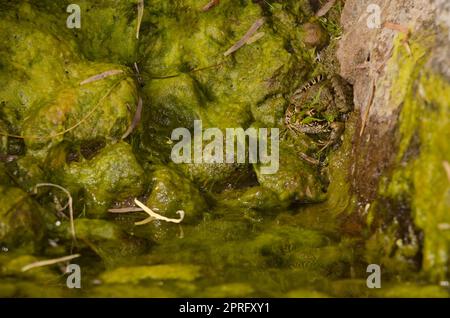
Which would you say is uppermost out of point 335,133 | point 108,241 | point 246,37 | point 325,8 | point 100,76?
point 325,8

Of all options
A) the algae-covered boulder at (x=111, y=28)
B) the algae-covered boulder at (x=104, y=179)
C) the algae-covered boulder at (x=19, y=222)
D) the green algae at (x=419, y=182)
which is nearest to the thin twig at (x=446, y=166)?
the green algae at (x=419, y=182)

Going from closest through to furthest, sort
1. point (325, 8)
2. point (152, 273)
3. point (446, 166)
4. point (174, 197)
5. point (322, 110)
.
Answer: point (446, 166) < point (152, 273) < point (174, 197) < point (322, 110) < point (325, 8)

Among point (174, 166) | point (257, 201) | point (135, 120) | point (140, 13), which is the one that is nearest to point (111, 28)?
point (140, 13)

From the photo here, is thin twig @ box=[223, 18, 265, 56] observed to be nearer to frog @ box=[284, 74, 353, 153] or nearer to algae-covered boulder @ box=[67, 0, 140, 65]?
frog @ box=[284, 74, 353, 153]

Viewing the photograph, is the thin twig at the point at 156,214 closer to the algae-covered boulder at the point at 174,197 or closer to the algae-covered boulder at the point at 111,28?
the algae-covered boulder at the point at 174,197

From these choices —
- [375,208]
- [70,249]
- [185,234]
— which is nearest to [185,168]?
[185,234]

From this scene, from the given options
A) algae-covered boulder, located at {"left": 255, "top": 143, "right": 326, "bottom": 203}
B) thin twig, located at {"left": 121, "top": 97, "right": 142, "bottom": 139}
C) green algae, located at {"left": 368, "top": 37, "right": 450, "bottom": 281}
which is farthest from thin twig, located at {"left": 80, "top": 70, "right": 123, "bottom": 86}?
green algae, located at {"left": 368, "top": 37, "right": 450, "bottom": 281}

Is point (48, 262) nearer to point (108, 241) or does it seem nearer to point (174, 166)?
point (108, 241)
